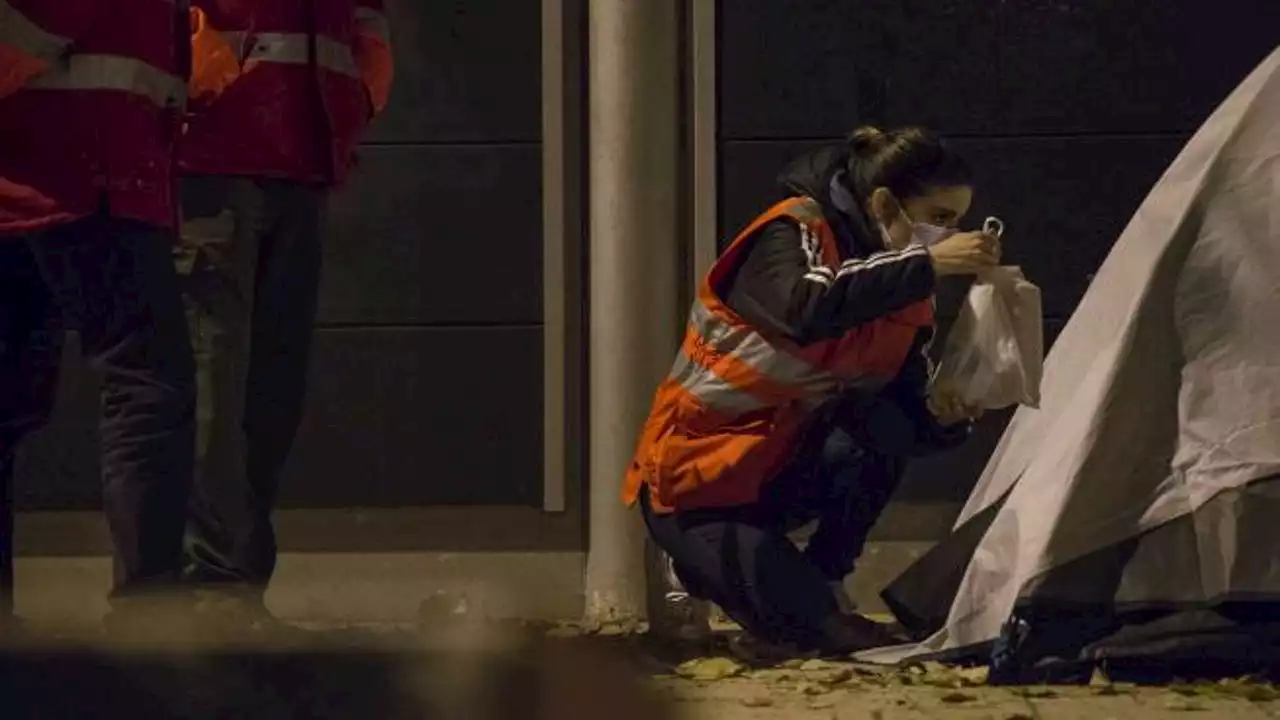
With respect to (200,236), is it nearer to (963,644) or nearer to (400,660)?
(400,660)

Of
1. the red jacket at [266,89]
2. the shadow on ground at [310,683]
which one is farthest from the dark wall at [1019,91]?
the shadow on ground at [310,683]

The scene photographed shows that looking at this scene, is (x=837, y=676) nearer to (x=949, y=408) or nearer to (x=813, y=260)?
(x=949, y=408)

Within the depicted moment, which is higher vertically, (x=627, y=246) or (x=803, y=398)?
(x=627, y=246)

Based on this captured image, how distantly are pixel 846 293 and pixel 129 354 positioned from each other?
3.80ft

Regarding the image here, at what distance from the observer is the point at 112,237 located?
3141 millimetres

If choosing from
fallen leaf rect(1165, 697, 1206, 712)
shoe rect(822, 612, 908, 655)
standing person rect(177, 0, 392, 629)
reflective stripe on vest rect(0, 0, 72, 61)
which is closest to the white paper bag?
shoe rect(822, 612, 908, 655)

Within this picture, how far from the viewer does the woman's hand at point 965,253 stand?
3.38 metres

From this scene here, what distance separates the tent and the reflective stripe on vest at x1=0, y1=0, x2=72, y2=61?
1655 millimetres

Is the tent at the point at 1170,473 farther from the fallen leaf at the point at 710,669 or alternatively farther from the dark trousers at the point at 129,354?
the dark trousers at the point at 129,354

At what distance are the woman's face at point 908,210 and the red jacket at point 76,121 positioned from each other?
4.08ft

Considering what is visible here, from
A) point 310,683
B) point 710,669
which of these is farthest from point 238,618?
point 710,669

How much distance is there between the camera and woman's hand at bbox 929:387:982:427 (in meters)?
3.52

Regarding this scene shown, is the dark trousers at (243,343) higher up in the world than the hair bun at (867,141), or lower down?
lower down

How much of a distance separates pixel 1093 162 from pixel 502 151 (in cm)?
127
